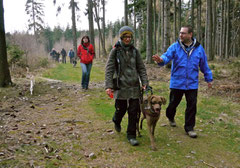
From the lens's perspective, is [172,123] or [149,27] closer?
[172,123]

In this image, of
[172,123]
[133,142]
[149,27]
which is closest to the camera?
[133,142]

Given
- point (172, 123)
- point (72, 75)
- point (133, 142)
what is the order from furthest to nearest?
point (72, 75)
point (172, 123)
point (133, 142)

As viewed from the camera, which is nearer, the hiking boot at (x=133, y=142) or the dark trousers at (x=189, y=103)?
the hiking boot at (x=133, y=142)

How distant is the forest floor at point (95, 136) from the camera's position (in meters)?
3.48

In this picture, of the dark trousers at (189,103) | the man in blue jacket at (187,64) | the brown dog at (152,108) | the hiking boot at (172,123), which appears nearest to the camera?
the brown dog at (152,108)

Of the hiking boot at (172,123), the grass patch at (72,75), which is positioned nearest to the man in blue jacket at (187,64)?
the hiking boot at (172,123)

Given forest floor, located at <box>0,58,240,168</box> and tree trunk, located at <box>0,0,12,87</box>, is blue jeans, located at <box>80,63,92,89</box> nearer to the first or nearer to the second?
forest floor, located at <box>0,58,240,168</box>

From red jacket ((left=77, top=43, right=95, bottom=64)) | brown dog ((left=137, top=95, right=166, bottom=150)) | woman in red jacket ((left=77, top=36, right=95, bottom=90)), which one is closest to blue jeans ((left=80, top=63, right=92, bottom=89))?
woman in red jacket ((left=77, top=36, right=95, bottom=90))

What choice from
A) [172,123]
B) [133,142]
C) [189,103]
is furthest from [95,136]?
[189,103]

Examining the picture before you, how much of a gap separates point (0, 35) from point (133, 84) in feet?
22.5

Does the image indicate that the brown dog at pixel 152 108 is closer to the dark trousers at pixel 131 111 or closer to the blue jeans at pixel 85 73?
the dark trousers at pixel 131 111

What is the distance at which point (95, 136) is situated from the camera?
4598mm

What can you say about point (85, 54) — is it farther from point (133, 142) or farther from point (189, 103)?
point (133, 142)

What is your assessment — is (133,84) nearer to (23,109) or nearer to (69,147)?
(69,147)
